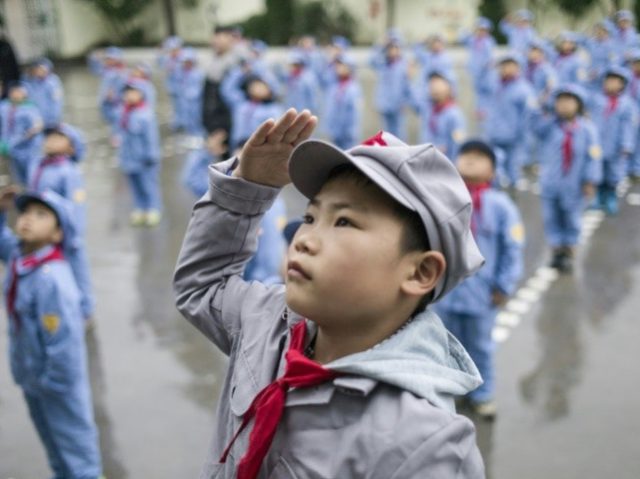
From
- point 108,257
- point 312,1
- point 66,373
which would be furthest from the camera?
point 312,1

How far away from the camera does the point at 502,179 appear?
909 cm

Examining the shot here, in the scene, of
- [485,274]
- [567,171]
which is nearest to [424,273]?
[485,274]

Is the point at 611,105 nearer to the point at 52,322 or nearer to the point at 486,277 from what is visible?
the point at 486,277

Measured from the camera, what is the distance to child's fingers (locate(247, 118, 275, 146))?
136 cm

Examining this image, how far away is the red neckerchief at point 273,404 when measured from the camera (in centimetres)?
119

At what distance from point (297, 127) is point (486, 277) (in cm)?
273

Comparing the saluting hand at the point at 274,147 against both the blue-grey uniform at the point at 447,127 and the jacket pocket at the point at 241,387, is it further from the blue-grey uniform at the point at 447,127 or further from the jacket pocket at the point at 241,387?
the blue-grey uniform at the point at 447,127

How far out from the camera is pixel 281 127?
1.37 m

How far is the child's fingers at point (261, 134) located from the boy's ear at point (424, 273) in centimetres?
39

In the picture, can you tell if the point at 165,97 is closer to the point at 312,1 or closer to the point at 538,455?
the point at 312,1

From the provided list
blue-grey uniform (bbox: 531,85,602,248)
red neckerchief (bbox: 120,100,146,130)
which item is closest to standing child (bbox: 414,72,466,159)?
blue-grey uniform (bbox: 531,85,602,248)

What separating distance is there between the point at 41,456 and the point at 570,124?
510 cm

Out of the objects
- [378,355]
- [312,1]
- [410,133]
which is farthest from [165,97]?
[378,355]

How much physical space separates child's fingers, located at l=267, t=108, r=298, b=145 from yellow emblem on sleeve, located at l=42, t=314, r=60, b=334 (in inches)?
80.6
